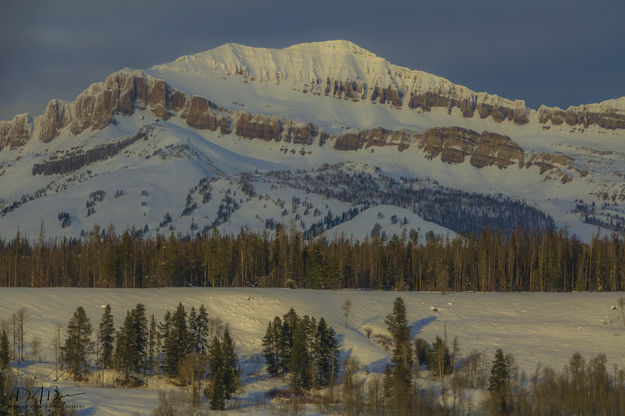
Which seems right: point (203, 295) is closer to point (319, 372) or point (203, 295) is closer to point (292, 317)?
point (292, 317)

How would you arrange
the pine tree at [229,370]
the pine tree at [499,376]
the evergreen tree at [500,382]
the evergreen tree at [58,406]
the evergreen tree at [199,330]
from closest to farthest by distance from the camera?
the evergreen tree at [58,406] → the evergreen tree at [500,382] → the pine tree at [499,376] → the pine tree at [229,370] → the evergreen tree at [199,330]

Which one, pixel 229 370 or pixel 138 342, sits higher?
pixel 138 342

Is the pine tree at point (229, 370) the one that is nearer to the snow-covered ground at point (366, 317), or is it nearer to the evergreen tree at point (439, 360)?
the snow-covered ground at point (366, 317)

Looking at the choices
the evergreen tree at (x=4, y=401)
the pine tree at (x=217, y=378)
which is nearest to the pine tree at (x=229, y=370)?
the pine tree at (x=217, y=378)

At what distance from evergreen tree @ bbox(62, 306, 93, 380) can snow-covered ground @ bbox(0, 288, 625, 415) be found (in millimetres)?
2778

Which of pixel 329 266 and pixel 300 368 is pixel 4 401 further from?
pixel 329 266

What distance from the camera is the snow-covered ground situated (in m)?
106

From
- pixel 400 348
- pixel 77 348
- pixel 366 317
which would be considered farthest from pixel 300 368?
pixel 366 317

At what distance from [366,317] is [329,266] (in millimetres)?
40059

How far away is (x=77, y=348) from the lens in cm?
10019

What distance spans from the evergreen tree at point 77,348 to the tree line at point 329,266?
59.0 metres

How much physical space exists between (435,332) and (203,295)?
39514 millimetres

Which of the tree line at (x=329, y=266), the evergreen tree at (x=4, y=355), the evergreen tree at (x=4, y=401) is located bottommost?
the evergreen tree at (x=4, y=401)

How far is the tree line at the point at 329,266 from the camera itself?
167 m
